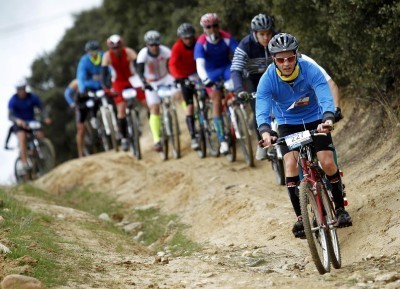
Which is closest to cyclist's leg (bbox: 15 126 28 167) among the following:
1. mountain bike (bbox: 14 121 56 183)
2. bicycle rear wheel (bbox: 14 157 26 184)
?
mountain bike (bbox: 14 121 56 183)

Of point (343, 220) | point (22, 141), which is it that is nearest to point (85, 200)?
point (22, 141)

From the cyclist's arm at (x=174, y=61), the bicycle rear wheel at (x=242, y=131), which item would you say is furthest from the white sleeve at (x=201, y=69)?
the cyclist's arm at (x=174, y=61)

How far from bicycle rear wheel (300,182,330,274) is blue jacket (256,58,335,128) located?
2.80ft

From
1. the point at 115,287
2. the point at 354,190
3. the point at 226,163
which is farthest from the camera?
the point at 226,163

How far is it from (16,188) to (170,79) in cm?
366

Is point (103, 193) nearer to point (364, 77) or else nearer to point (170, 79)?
point (170, 79)

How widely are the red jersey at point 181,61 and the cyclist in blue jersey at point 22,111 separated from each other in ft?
16.8

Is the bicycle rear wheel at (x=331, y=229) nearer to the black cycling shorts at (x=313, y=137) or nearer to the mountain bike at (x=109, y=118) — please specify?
the black cycling shorts at (x=313, y=137)

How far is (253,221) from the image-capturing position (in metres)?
10.6

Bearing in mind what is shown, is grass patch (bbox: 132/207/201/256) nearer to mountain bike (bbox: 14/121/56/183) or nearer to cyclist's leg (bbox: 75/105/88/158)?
cyclist's leg (bbox: 75/105/88/158)

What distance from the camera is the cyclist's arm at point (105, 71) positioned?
683 inches

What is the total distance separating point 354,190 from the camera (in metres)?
10.7

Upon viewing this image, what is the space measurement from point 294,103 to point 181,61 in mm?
7134

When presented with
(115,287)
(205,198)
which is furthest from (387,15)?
(115,287)
